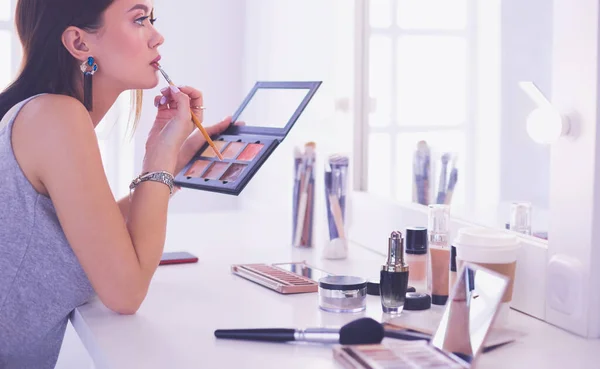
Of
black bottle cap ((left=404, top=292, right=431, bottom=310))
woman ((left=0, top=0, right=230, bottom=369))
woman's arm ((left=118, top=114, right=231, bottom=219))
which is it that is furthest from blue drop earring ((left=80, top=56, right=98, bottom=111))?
black bottle cap ((left=404, top=292, right=431, bottom=310))

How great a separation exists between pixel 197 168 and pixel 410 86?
1.63 feet

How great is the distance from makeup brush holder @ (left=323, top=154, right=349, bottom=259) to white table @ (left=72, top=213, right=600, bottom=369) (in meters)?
0.03

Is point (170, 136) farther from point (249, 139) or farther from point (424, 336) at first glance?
point (424, 336)

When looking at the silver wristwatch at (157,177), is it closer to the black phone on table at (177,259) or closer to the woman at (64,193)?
the woman at (64,193)

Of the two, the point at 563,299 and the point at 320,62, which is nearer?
the point at 563,299

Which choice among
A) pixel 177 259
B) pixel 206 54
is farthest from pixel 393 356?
pixel 206 54

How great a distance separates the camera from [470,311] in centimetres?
87

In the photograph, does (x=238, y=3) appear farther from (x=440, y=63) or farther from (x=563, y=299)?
(x=563, y=299)

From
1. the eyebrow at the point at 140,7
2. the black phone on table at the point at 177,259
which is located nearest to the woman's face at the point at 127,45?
the eyebrow at the point at 140,7

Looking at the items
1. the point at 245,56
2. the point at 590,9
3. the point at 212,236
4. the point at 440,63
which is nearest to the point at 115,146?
the point at 245,56

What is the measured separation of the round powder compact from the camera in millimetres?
1065

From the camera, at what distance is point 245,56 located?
9.81ft

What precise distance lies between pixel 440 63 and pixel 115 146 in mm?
1842

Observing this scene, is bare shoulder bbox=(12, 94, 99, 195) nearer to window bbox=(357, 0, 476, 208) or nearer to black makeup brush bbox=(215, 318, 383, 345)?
black makeup brush bbox=(215, 318, 383, 345)
